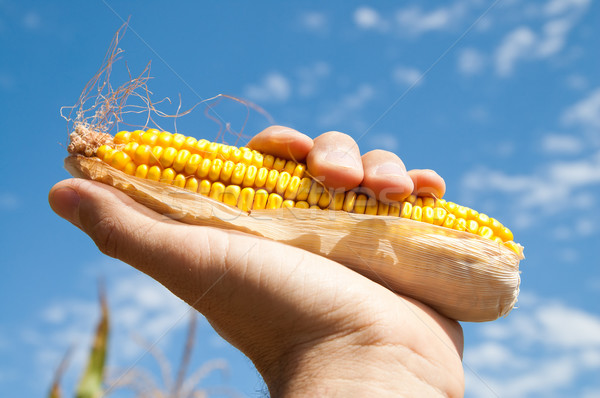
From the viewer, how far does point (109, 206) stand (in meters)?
2.47

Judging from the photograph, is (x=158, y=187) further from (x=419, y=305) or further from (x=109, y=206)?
(x=419, y=305)

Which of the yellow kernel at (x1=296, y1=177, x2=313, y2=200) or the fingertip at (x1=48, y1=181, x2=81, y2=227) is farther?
the yellow kernel at (x1=296, y1=177, x2=313, y2=200)

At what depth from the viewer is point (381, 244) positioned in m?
2.77

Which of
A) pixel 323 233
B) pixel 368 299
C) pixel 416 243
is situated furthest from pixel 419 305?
pixel 323 233

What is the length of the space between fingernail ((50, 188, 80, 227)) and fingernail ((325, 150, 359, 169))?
1.46 meters

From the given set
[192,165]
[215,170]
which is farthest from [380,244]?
[192,165]

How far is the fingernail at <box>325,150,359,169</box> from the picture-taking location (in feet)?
8.93

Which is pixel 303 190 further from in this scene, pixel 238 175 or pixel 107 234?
pixel 107 234

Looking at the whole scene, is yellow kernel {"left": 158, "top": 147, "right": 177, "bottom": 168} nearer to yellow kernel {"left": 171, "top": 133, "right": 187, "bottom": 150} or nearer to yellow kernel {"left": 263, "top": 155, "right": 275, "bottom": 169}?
yellow kernel {"left": 171, "top": 133, "right": 187, "bottom": 150}

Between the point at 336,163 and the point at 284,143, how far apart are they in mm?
393

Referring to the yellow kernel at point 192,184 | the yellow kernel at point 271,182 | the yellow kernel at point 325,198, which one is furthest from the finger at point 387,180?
the yellow kernel at point 192,184

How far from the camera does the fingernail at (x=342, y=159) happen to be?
2.72 m

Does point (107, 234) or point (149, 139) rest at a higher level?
point (149, 139)

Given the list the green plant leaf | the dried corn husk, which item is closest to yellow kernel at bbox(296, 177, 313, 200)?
the dried corn husk
